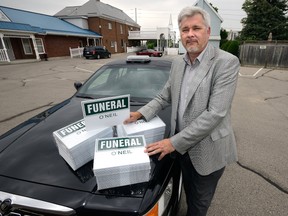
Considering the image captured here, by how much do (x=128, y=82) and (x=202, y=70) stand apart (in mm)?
1540

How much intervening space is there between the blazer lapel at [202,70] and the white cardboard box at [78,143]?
67 cm

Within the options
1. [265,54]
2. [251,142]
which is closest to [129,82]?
[251,142]

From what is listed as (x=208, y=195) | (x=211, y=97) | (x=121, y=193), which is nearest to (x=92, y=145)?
(x=121, y=193)

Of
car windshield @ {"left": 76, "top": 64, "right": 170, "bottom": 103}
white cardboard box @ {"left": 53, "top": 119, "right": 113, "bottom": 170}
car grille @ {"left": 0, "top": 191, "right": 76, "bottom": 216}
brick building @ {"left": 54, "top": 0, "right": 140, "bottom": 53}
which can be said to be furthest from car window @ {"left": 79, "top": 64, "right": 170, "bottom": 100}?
brick building @ {"left": 54, "top": 0, "right": 140, "bottom": 53}

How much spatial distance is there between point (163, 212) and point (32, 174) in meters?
0.97

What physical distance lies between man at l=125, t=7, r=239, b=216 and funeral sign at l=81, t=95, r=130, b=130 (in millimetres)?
129

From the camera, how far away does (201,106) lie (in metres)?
1.32

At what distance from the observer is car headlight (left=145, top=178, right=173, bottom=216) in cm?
118

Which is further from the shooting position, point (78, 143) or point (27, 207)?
point (78, 143)

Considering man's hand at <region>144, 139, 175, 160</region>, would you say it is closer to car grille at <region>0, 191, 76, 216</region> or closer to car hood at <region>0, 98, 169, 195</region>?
car hood at <region>0, 98, 169, 195</region>

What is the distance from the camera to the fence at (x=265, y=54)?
565 inches

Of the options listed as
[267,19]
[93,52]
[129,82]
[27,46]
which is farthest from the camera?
[267,19]

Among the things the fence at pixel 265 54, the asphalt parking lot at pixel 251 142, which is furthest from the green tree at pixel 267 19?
the asphalt parking lot at pixel 251 142

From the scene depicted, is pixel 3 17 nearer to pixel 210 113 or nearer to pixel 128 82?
pixel 128 82
